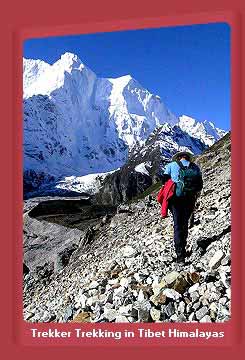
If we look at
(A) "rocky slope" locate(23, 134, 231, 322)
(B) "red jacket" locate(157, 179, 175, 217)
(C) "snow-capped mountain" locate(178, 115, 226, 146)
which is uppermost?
(C) "snow-capped mountain" locate(178, 115, 226, 146)

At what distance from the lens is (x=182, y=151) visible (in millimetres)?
8406

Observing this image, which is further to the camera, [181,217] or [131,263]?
[131,263]

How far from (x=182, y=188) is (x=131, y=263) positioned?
1465 mm

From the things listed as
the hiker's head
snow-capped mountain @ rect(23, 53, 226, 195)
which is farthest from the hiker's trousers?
snow-capped mountain @ rect(23, 53, 226, 195)

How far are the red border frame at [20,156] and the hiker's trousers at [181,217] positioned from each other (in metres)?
0.76

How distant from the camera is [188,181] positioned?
8.09 metres

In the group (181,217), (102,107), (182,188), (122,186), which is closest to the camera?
(182,188)

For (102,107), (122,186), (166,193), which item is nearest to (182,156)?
(166,193)

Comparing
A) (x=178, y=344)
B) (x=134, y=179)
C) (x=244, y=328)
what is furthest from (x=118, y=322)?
(x=134, y=179)

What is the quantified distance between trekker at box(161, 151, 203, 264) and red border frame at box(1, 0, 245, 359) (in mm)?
708

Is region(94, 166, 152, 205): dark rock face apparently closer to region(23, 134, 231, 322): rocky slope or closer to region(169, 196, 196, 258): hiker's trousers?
region(23, 134, 231, 322): rocky slope

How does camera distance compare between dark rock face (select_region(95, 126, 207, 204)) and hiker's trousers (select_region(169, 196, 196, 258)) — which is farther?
dark rock face (select_region(95, 126, 207, 204))

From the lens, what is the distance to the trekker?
8.09m

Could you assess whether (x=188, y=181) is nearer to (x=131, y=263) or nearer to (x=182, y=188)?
(x=182, y=188)
